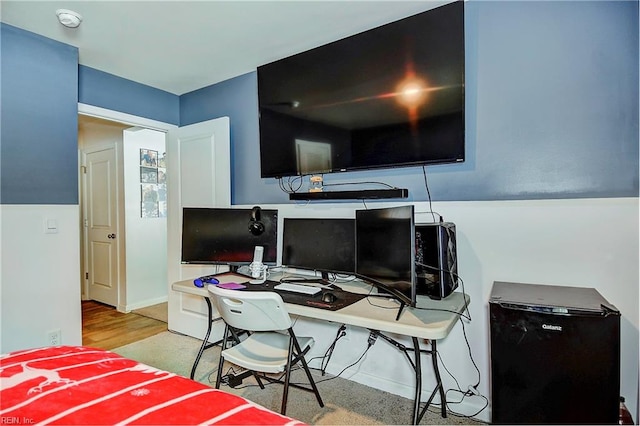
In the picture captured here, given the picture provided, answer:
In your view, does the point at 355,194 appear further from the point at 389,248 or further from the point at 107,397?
the point at 107,397

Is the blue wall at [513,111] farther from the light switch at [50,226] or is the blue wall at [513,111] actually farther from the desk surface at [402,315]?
the desk surface at [402,315]

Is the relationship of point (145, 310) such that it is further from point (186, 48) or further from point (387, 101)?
point (387, 101)

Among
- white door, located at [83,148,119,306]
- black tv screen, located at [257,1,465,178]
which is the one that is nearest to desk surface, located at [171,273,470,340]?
black tv screen, located at [257,1,465,178]

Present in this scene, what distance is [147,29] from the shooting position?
7.87 feet

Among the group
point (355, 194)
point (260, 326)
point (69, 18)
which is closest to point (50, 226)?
point (69, 18)

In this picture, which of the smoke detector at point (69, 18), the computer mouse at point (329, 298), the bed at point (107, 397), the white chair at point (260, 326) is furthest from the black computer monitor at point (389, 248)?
the smoke detector at point (69, 18)

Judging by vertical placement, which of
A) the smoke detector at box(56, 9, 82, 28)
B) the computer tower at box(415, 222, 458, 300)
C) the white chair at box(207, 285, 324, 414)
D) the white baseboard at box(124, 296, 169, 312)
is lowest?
the white baseboard at box(124, 296, 169, 312)

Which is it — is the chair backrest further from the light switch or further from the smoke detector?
the smoke detector

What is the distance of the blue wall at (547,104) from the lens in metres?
1.73

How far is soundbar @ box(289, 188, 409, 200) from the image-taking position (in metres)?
2.27

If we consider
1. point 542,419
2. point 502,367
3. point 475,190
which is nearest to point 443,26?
point 475,190

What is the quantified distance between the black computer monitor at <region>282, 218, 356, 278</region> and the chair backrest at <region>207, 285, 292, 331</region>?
0.66 metres

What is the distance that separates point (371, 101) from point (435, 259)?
1122mm

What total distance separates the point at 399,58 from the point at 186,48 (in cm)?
164
